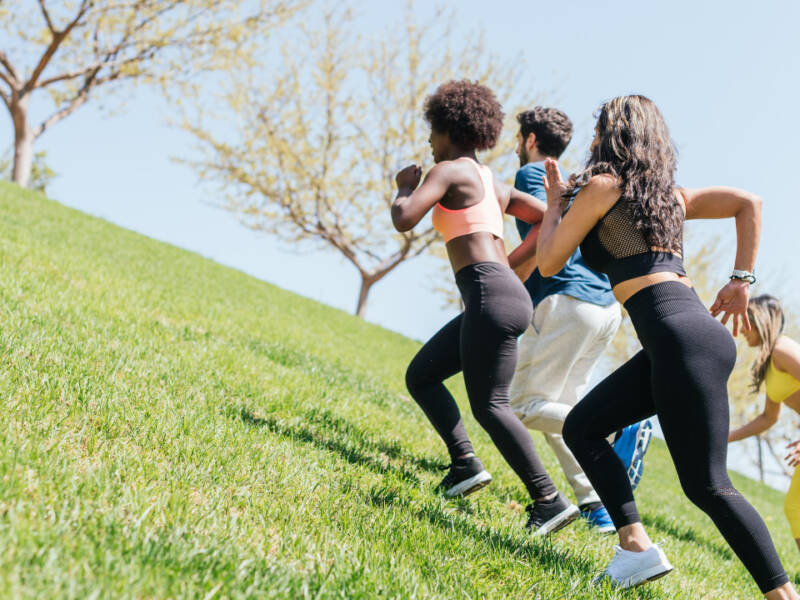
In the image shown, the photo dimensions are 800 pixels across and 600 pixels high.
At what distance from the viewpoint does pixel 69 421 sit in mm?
2820

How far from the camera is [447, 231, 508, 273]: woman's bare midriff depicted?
11.8 ft

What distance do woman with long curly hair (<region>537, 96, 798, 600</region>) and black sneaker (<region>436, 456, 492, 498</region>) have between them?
2.80ft

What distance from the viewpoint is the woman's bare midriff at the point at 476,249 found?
11.8 ft

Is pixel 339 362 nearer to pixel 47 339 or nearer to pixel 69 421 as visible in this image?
pixel 47 339

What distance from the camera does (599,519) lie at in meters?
4.23

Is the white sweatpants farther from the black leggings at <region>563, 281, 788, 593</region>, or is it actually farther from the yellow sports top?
the black leggings at <region>563, 281, 788, 593</region>

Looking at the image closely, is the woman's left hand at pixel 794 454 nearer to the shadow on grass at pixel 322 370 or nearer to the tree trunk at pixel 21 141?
the shadow on grass at pixel 322 370

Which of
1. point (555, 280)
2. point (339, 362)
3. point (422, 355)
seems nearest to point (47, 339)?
point (422, 355)

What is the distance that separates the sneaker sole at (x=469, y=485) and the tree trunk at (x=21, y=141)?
2286cm

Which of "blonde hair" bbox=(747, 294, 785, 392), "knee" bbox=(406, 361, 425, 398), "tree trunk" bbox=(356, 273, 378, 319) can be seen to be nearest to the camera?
"knee" bbox=(406, 361, 425, 398)

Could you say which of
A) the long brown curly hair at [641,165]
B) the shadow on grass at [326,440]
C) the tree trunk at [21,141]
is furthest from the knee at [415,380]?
the tree trunk at [21,141]

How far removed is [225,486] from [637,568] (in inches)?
70.5

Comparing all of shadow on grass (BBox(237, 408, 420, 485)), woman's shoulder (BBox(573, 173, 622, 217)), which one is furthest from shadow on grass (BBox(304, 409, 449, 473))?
woman's shoulder (BBox(573, 173, 622, 217))

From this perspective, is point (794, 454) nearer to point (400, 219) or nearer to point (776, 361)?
point (776, 361)
